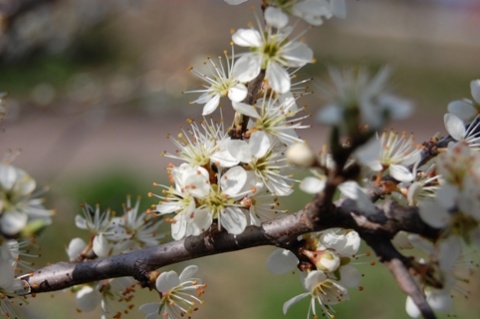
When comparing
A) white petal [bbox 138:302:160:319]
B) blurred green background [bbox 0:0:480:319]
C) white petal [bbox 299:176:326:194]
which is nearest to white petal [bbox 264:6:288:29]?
→ blurred green background [bbox 0:0:480:319]

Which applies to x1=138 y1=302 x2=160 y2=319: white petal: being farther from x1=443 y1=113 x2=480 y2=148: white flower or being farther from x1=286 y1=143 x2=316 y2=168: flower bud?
x1=443 y1=113 x2=480 y2=148: white flower

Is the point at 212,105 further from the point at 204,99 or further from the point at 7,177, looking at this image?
the point at 7,177

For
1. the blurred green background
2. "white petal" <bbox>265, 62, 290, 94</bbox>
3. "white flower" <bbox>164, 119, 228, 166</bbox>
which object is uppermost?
"white petal" <bbox>265, 62, 290, 94</bbox>

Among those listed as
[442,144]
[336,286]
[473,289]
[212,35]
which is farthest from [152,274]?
[212,35]

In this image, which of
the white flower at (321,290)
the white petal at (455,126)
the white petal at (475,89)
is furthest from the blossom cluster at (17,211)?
the white petal at (475,89)

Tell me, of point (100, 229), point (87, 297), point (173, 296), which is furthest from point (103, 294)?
point (173, 296)

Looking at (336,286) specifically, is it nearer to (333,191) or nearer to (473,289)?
(333,191)

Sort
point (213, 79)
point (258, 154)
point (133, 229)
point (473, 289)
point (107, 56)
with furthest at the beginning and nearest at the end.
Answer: point (107, 56) → point (473, 289) → point (133, 229) → point (213, 79) → point (258, 154)
